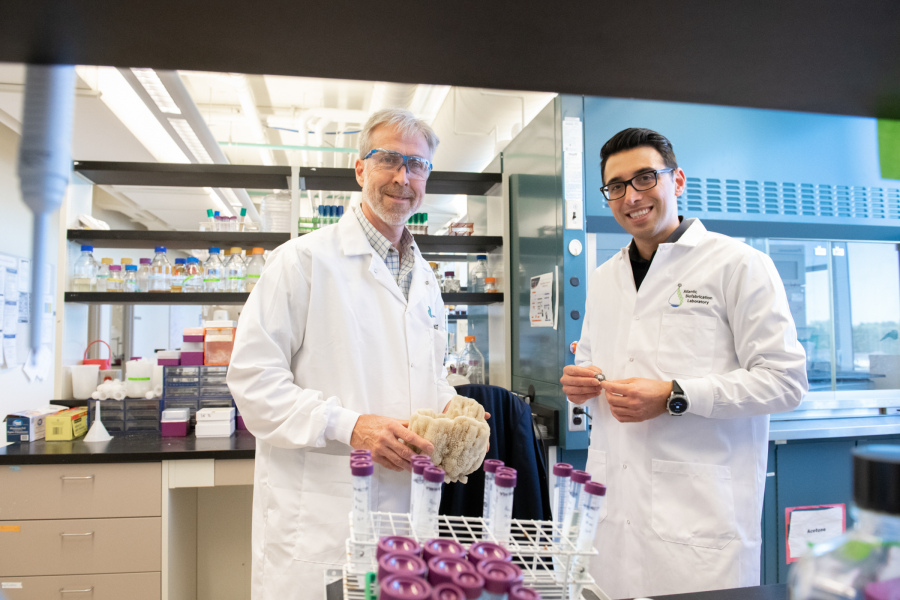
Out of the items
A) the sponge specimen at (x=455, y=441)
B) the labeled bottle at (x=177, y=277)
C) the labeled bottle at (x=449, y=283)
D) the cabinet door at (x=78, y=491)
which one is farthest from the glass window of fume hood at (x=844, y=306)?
the cabinet door at (x=78, y=491)

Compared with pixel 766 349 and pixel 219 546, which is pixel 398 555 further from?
pixel 219 546

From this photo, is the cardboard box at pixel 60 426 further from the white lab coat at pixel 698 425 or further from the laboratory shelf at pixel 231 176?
the white lab coat at pixel 698 425

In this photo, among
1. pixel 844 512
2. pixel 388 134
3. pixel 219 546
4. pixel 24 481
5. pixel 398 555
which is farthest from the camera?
pixel 219 546

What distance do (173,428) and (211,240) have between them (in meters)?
1.00

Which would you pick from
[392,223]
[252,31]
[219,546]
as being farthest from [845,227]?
[219,546]

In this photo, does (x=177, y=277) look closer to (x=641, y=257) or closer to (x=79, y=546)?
(x=79, y=546)

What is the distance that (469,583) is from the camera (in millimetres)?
494

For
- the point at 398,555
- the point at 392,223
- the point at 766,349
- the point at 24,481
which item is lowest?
the point at 24,481

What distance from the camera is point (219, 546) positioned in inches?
112

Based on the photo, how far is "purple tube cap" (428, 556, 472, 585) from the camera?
0.51m

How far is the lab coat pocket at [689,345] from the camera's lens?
4.98ft

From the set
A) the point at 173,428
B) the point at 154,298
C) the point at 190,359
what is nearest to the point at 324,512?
the point at 173,428

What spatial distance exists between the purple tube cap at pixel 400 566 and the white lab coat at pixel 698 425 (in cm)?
107

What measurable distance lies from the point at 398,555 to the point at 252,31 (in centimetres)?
47
